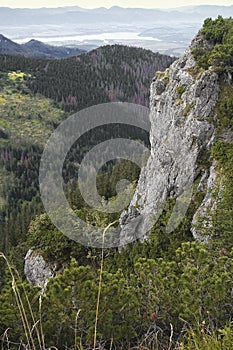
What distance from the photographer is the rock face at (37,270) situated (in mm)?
35006

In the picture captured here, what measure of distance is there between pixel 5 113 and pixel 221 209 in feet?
546

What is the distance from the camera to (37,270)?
36.2 m

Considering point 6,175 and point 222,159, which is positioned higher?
point 222,159

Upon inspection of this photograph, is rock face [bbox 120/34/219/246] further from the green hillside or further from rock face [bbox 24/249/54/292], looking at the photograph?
rock face [bbox 24/249/54/292]

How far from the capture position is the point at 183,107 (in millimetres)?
30016

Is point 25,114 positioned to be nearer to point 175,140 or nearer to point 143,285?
point 175,140

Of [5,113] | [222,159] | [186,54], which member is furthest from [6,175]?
[222,159]

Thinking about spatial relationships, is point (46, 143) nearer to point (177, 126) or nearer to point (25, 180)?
point (25, 180)

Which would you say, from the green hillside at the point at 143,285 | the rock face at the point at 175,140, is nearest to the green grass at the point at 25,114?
the green hillside at the point at 143,285

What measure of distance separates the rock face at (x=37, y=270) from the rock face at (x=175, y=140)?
24.2 ft

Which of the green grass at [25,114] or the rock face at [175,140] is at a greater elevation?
the rock face at [175,140]

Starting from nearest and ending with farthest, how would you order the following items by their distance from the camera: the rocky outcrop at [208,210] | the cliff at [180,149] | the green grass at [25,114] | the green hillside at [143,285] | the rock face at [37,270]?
the green hillside at [143,285] < the rocky outcrop at [208,210] < the cliff at [180,149] < the rock face at [37,270] < the green grass at [25,114]

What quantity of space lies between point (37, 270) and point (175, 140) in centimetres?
1766

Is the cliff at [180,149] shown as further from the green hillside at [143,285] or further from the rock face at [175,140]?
the green hillside at [143,285]
